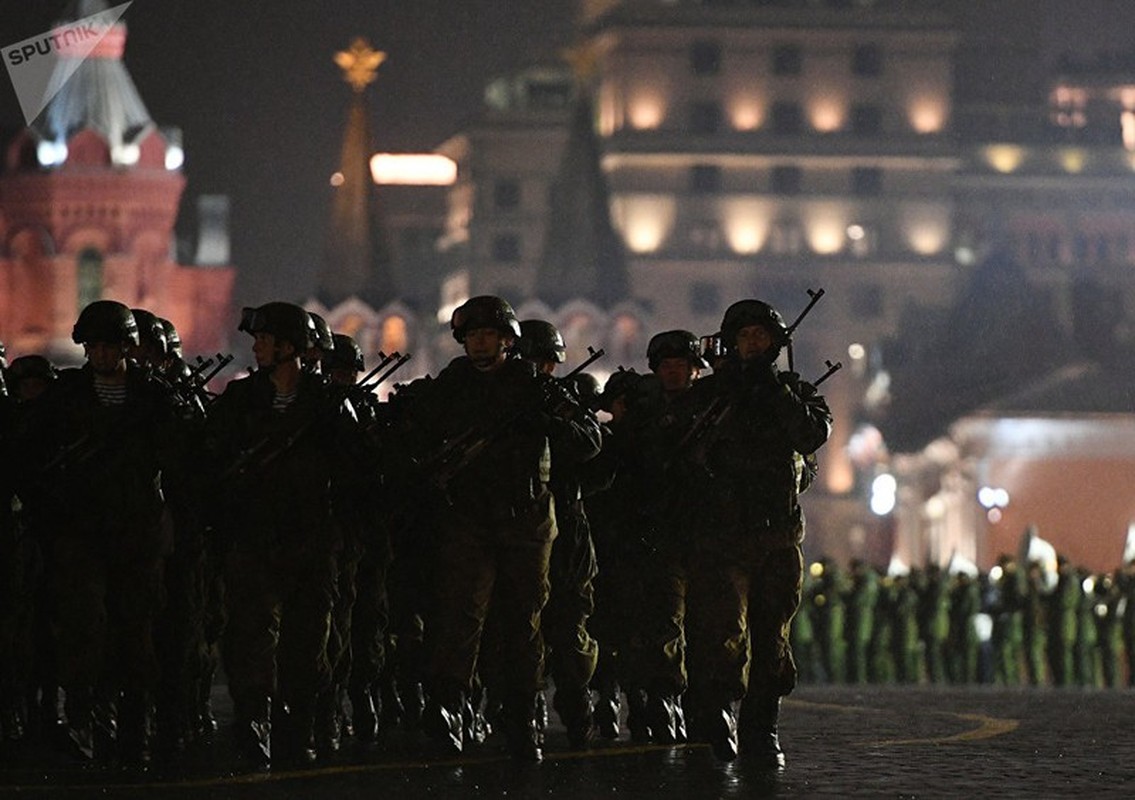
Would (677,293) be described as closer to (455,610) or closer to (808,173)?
(808,173)

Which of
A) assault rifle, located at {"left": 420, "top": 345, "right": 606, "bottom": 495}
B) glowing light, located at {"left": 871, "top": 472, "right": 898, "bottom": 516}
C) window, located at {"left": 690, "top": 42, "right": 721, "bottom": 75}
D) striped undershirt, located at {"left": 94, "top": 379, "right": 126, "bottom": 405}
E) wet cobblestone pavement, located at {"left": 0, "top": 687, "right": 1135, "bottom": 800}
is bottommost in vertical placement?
wet cobblestone pavement, located at {"left": 0, "top": 687, "right": 1135, "bottom": 800}

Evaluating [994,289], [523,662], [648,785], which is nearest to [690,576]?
[523,662]

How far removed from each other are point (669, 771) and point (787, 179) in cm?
10716

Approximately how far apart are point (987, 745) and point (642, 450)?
2139mm

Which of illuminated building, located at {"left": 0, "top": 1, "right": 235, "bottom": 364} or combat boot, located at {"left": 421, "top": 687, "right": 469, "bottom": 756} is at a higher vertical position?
illuminated building, located at {"left": 0, "top": 1, "right": 235, "bottom": 364}

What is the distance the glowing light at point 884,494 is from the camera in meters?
77.8

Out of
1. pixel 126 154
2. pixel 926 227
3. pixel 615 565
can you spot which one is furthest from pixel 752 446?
pixel 926 227

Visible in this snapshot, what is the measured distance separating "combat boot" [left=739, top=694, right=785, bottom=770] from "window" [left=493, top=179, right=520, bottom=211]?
108694 mm

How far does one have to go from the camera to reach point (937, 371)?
8744 centimetres

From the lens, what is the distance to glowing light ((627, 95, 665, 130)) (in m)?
116

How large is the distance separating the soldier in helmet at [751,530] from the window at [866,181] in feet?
348

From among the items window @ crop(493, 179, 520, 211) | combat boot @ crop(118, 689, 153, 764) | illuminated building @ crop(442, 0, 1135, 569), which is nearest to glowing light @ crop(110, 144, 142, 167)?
illuminated building @ crop(442, 0, 1135, 569)

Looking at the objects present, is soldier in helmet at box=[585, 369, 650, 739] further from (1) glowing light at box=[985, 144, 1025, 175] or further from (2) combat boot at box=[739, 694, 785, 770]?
(1) glowing light at box=[985, 144, 1025, 175]

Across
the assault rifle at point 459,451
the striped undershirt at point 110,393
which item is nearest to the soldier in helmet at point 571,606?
the assault rifle at point 459,451
